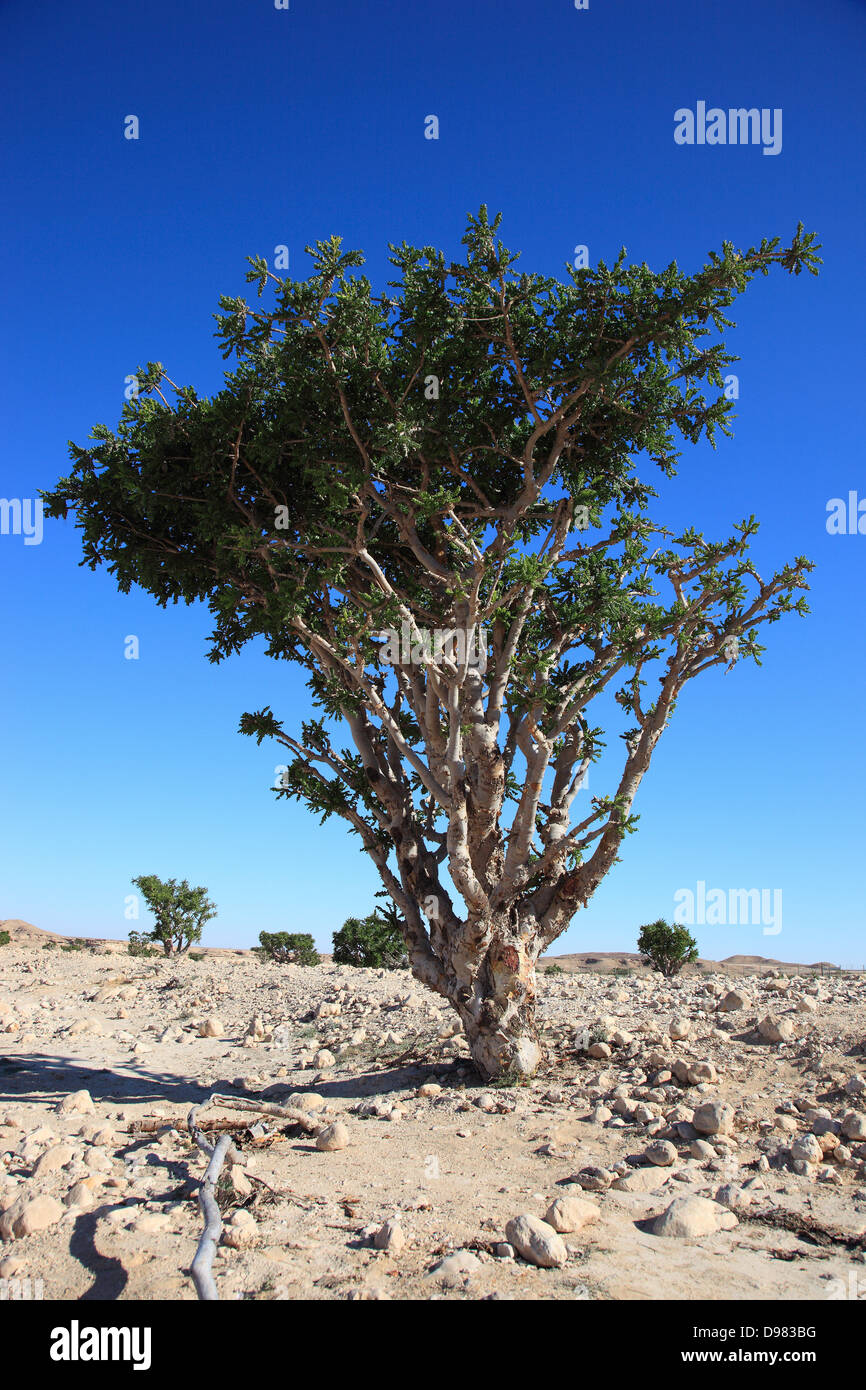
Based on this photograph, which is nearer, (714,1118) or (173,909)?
(714,1118)

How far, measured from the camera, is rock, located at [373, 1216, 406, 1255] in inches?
199

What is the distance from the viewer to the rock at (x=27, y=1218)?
5.52m

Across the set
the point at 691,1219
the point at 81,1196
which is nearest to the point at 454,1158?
the point at 691,1219

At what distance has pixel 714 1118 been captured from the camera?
24.2 ft

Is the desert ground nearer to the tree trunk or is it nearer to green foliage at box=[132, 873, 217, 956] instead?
the tree trunk

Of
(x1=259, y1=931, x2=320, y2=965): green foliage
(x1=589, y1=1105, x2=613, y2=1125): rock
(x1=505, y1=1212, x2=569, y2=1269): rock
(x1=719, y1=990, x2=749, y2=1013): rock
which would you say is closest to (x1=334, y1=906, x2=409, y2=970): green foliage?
(x1=259, y1=931, x2=320, y2=965): green foliage

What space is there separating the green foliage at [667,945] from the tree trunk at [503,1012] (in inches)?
570

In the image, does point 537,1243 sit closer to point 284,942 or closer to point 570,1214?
point 570,1214

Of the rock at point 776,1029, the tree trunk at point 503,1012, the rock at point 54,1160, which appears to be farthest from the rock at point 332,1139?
the rock at point 776,1029

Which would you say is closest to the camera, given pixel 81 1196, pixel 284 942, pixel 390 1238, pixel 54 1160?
pixel 390 1238

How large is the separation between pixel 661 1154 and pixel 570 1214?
5.73ft

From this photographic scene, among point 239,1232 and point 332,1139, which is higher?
point 239,1232
